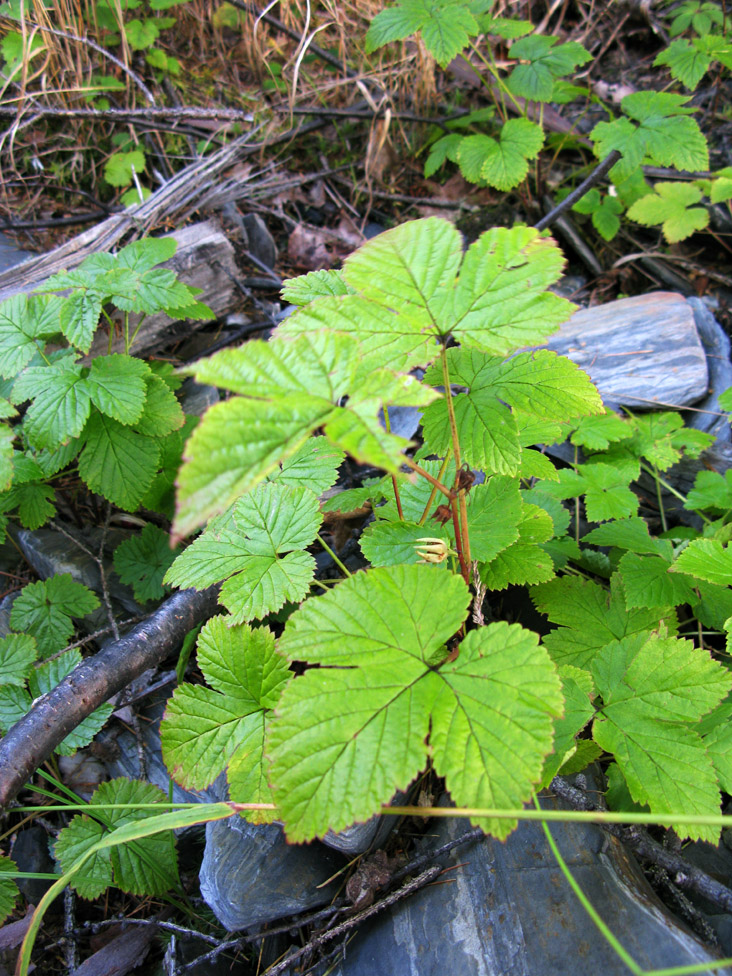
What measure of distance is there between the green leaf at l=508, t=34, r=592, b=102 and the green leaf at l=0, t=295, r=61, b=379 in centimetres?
244

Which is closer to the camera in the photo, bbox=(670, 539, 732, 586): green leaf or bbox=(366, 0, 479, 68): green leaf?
bbox=(670, 539, 732, 586): green leaf

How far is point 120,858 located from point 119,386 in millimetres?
1360

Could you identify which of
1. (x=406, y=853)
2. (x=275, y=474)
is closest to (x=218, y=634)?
(x=275, y=474)

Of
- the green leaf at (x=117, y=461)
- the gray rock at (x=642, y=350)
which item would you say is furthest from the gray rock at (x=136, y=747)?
the gray rock at (x=642, y=350)

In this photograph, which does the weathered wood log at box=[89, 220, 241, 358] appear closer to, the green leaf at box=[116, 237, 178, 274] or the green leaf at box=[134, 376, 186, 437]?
the green leaf at box=[116, 237, 178, 274]

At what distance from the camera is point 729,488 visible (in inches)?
74.0

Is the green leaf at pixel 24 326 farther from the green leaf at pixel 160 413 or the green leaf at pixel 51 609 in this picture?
the green leaf at pixel 51 609

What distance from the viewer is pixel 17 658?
1804mm

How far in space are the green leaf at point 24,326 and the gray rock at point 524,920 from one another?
193 centimetres

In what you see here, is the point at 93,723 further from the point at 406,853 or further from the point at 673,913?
the point at 673,913

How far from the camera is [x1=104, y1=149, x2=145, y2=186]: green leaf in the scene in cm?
328

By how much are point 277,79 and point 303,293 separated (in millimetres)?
3059

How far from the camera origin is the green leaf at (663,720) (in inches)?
43.2

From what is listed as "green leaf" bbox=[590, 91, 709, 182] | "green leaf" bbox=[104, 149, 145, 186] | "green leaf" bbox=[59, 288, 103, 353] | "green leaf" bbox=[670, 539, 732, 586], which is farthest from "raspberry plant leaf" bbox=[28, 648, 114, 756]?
"green leaf" bbox=[590, 91, 709, 182]
